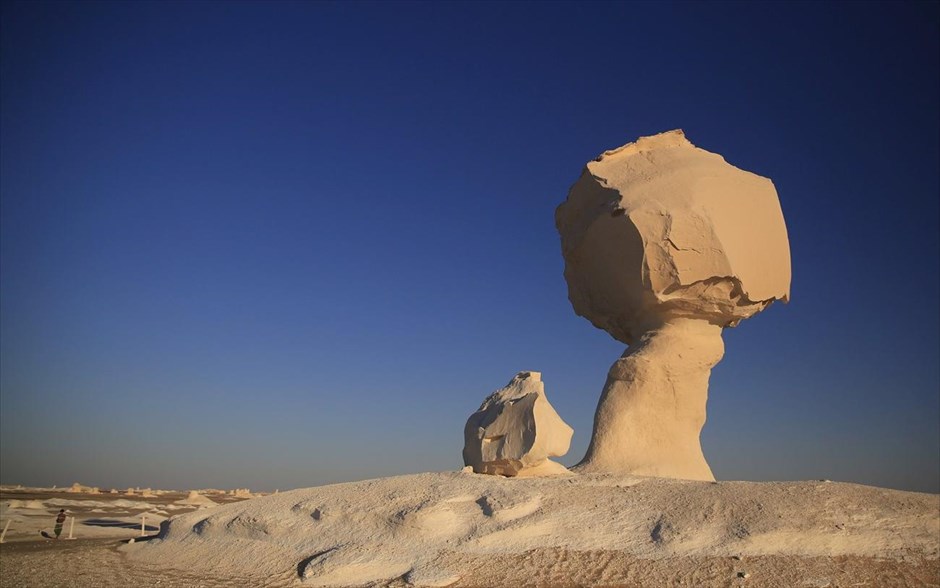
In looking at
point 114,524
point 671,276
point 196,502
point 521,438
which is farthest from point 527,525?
point 196,502

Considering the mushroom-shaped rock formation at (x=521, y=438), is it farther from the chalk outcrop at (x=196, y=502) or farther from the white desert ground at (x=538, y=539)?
the chalk outcrop at (x=196, y=502)

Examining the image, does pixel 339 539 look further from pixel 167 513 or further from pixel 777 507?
pixel 167 513

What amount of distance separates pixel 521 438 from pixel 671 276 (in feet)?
14.2

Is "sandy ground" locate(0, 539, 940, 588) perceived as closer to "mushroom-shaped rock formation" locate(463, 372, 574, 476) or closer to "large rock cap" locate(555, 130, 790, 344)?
"mushroom-shaped rock formation" locate(463, 372, 574, 476)

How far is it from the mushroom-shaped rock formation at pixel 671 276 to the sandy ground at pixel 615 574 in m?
4.47

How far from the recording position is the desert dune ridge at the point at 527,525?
7707 mm

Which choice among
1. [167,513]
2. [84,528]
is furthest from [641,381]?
[167,513]

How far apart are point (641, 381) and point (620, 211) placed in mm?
3317

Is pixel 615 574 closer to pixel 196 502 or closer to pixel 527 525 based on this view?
pixel 527 525

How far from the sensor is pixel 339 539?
9.06m

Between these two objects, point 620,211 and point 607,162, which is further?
point 607,162

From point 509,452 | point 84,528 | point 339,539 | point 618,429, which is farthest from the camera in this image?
point 84,528

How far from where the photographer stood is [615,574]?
743cm

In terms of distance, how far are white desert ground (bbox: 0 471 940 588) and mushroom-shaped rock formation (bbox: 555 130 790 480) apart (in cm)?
247
